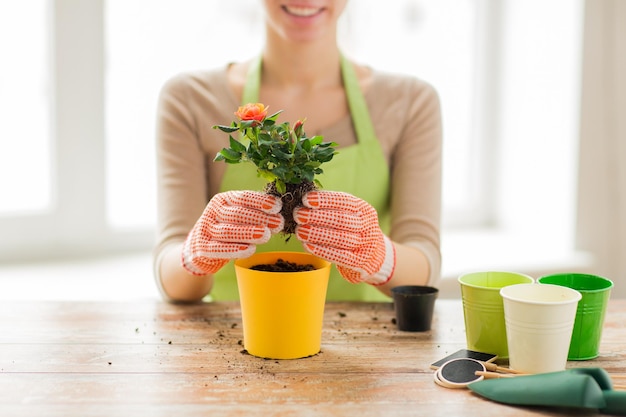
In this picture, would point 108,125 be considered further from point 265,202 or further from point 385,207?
point 265,202

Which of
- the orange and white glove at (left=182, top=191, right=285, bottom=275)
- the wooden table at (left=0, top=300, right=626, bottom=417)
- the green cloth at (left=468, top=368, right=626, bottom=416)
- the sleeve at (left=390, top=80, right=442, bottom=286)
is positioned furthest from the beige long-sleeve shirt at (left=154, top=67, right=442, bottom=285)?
the green cloth at (left=468, top=368, right=626, bottom=416)

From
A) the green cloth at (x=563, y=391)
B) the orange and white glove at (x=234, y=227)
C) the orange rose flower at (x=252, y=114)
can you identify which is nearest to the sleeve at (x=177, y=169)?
the orange and white glove at (x=234, y=227)

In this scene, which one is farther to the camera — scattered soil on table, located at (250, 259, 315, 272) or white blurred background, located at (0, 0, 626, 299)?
white blurred background, located at (0, 0, 626, 299)

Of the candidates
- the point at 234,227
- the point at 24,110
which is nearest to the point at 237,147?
the point at 234,227

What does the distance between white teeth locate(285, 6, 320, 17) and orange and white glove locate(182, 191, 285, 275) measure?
626 millimetres

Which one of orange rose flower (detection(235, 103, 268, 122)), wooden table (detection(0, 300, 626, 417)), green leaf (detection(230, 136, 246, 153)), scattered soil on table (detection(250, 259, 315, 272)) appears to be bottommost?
wooden table (detection(0, 300, 626, 417))

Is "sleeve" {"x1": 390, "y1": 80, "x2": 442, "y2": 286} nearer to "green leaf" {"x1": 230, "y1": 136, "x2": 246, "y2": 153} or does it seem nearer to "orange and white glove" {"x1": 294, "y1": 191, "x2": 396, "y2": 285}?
"orange and white glove" {"x1": 294, "y1": 191, "x2": 396, "y2": 285}

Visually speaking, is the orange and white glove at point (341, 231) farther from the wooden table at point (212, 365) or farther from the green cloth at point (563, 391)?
the green cloth at point (563, 391)

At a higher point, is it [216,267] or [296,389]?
[216,267]

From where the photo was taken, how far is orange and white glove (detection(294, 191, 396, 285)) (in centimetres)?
124

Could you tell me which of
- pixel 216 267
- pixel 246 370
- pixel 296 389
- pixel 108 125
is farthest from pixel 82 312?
pixel 108 125

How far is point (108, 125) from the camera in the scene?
9.09 feet

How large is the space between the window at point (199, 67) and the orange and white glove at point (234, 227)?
1.49 metres

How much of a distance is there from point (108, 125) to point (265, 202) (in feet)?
5.54
